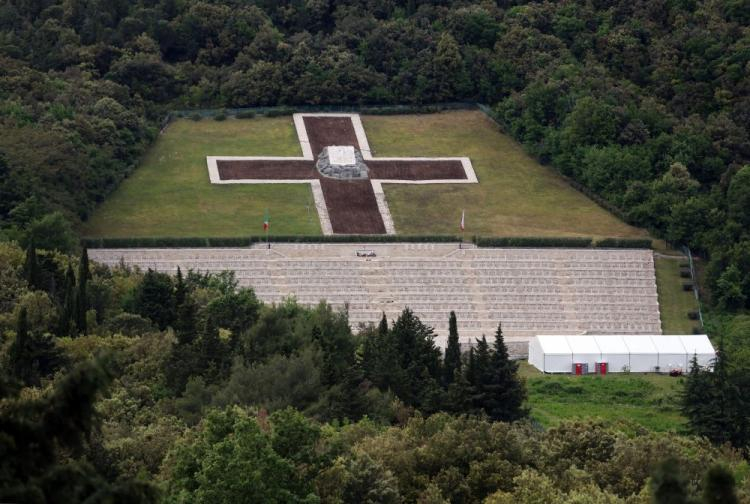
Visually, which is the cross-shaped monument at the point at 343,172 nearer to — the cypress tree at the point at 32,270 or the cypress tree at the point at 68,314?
the cypress tree at the point at 32,270

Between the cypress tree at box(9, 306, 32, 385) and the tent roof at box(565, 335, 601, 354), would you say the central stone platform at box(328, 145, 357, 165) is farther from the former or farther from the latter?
the cypress tree at box(9, 306, 32, 385)

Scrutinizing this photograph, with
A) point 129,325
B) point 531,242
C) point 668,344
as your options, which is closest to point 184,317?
point 129,325

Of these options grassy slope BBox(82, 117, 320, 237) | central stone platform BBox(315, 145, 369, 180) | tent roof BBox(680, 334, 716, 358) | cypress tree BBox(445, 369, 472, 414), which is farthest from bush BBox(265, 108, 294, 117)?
cypress tree BBox(445, 369, 472, 414)

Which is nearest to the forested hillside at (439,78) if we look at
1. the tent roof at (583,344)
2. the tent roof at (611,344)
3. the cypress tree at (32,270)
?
the tent roof at (611,344)

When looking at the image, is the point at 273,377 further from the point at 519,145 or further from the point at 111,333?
the point at 519,145

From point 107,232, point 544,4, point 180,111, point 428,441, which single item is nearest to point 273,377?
point 428,441

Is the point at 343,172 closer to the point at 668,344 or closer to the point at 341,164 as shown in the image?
the point at 341,164
